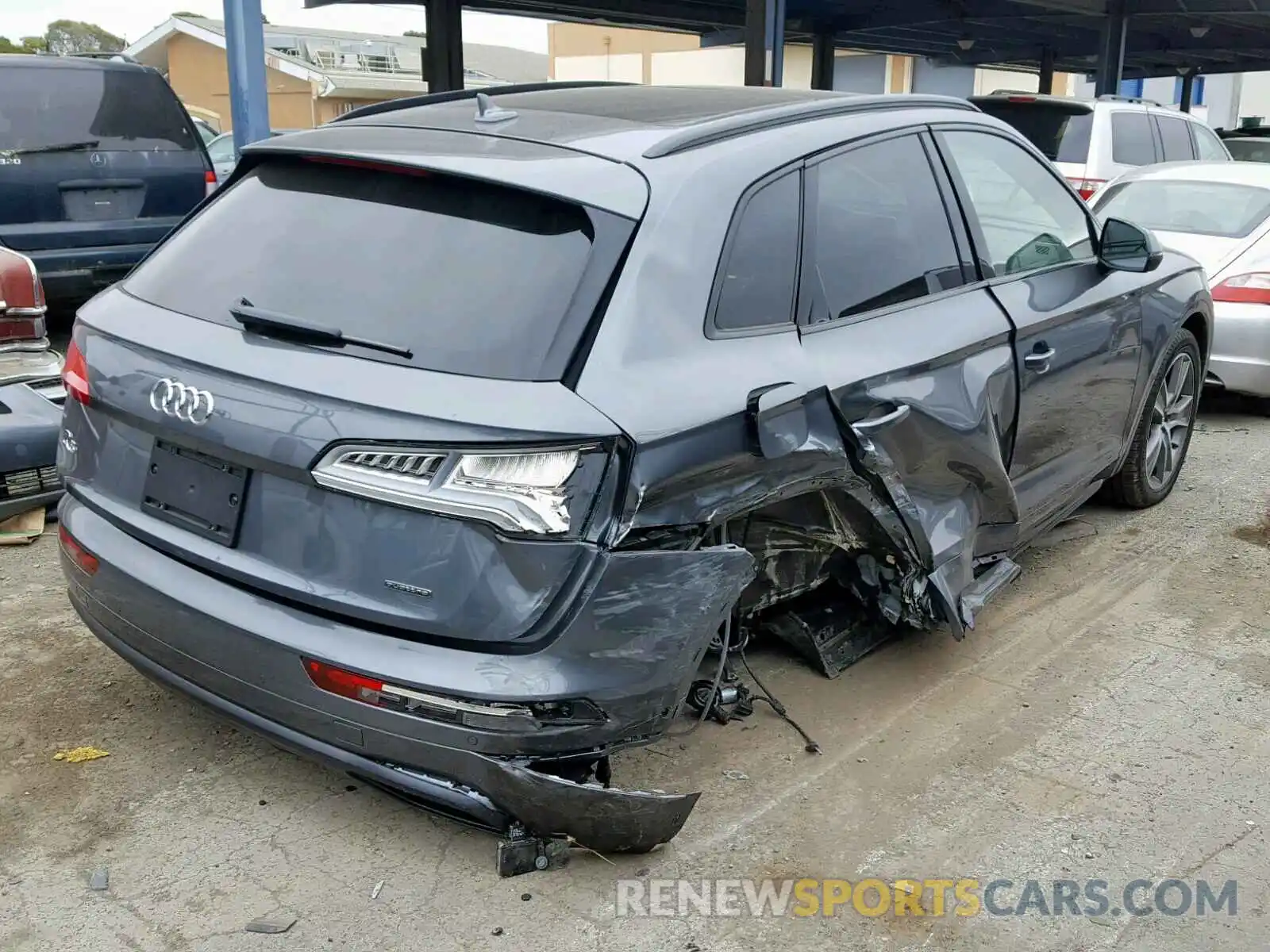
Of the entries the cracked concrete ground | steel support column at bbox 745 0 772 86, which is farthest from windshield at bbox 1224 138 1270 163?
the cracked concrete ground

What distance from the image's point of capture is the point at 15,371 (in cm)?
518

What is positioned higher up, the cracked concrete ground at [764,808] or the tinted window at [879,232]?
the tinted window at [879,232]

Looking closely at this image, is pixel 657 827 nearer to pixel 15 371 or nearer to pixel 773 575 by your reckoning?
pixel 773 575

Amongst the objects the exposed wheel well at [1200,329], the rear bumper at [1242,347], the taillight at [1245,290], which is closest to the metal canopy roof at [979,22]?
the taillight at [1245,290]

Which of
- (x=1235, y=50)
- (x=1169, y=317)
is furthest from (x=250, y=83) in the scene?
(x=1235, y=50)

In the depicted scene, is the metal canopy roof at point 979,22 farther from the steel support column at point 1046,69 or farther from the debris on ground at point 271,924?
the debris on ground at point 271,924

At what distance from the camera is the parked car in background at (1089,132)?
10.9 m

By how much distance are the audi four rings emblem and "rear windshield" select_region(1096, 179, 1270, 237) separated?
6522mm

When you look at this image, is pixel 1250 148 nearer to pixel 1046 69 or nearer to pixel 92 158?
pixel 1046 69

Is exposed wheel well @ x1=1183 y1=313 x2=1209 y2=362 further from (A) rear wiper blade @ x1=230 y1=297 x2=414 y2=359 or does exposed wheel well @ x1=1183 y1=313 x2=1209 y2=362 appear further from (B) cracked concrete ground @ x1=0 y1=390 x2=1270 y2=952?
(A) rear wiper blade @ x1=230 y1=297 x2=414 y2=359

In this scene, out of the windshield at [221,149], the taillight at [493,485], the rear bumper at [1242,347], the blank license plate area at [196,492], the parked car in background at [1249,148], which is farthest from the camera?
the windshield at [221,149]

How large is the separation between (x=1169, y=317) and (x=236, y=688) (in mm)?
4111

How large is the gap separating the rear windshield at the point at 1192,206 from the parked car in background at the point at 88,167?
20.9 ft

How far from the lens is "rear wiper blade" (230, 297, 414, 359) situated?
2617 mm
